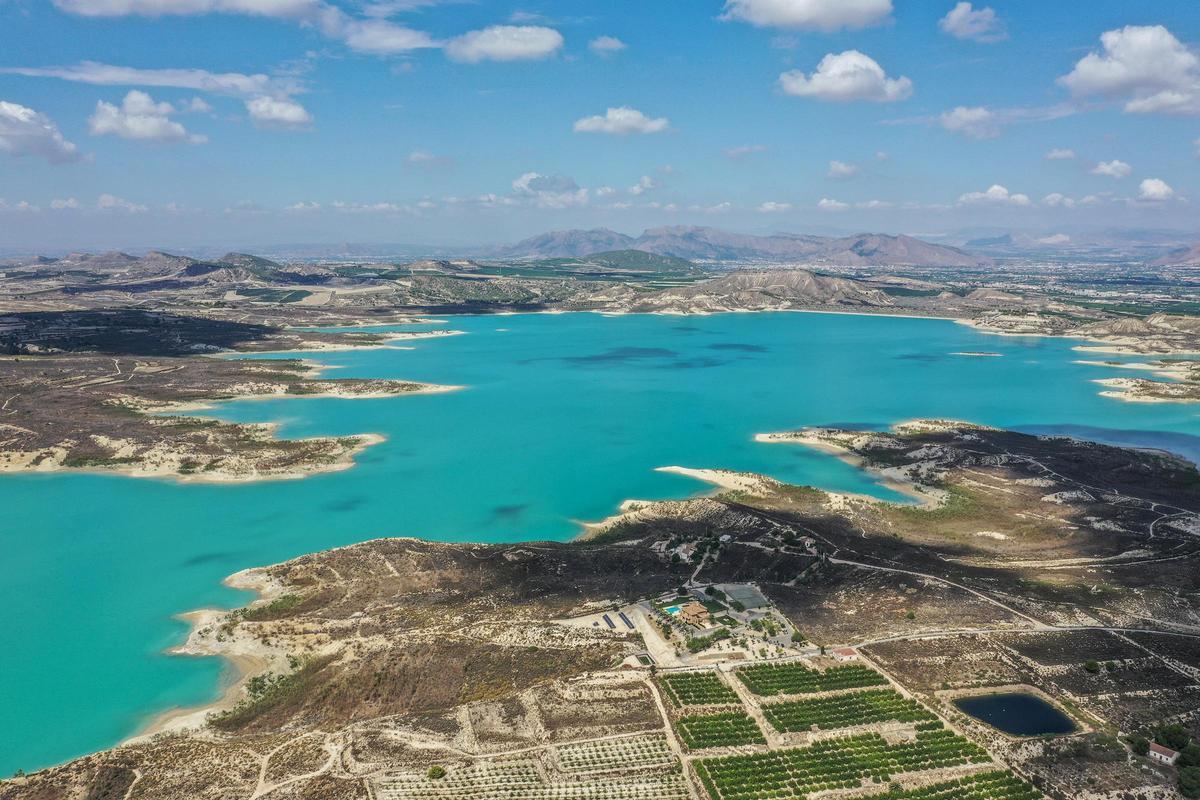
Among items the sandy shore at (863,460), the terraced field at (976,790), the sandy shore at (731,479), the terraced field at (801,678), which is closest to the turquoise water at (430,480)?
the sandy shore at (731,479)

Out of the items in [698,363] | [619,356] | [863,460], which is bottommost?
[863,460]

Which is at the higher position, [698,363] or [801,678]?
[698,363]

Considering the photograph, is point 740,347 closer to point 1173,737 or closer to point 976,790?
point 1173,737

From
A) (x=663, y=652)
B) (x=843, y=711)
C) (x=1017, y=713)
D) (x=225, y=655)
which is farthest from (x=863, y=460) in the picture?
(x=225, y=655)

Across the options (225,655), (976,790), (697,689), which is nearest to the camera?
(976,790)

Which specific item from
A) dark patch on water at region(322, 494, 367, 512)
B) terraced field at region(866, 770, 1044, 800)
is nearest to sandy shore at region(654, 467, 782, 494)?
dark patch on water at region(322, 494, 367, 512)

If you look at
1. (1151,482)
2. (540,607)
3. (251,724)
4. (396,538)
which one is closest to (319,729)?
(251,724)
